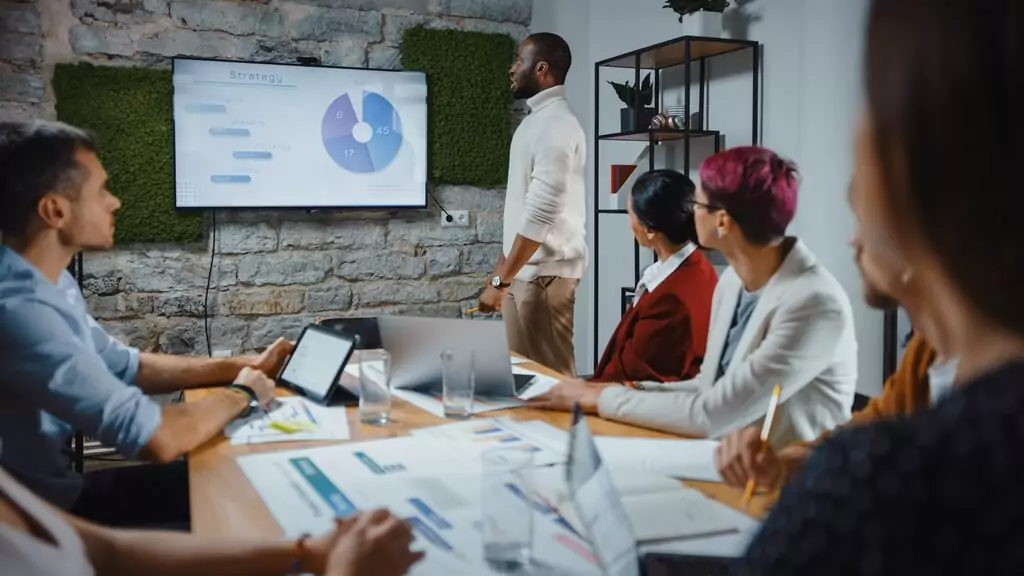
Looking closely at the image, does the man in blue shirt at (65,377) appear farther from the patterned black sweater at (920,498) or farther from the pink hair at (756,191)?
the patterned black sweater at (920,498)

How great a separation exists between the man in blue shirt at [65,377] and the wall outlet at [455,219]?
2.39 m

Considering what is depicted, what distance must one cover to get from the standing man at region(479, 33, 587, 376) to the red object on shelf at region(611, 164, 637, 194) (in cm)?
78

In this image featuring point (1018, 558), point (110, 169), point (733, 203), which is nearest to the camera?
point (1018, 558)

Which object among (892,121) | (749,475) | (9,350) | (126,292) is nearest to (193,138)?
(126,292)

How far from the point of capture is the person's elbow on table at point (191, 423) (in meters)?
1.53

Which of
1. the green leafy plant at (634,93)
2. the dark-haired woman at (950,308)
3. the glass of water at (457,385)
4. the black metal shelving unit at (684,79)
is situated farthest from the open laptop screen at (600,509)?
the green leafy plant at (634,93)

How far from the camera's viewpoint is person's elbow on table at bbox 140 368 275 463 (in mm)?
1531

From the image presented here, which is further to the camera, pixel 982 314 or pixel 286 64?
pixel 286 64

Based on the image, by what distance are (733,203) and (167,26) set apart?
2787mm

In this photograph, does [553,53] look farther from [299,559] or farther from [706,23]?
[299,559]

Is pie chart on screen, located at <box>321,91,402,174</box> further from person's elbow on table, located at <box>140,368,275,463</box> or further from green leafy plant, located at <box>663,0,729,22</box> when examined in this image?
person's elbow on table, located at <box>140,368,275,463</box>

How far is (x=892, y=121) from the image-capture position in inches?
18.8

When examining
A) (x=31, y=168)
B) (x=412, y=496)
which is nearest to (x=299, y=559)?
(x=412, y=496)

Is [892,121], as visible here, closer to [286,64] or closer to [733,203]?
[733,203]
